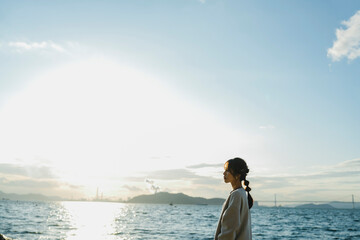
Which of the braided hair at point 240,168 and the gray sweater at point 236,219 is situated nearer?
the gray sweater at point 236,219

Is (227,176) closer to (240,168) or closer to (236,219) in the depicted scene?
(240,168)

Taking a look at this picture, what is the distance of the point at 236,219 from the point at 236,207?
0.51 feet

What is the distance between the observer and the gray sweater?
3.88 metres

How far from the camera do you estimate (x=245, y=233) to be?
3.99 m

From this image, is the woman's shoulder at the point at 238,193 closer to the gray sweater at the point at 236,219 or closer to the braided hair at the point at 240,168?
the gray sweater at the point at 236,219

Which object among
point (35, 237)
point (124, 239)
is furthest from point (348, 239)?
point (35, 237)

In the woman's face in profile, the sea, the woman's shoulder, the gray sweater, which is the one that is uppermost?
the woman's face in profile

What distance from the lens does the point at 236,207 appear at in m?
3.90

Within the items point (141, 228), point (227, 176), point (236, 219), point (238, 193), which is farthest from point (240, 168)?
point (141, 228)

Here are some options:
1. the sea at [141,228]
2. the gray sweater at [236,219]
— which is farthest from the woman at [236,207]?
the sea at [141,228]

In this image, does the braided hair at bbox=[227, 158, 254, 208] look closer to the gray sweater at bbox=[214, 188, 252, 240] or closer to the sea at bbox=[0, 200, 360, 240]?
the gray sweater at bbox=[214, 188, 252, 240]

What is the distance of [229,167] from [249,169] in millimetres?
294

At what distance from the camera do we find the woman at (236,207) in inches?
153

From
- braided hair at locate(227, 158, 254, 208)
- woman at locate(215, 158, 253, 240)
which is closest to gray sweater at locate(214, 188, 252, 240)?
woman at locate(215, 158, 253, 240)
